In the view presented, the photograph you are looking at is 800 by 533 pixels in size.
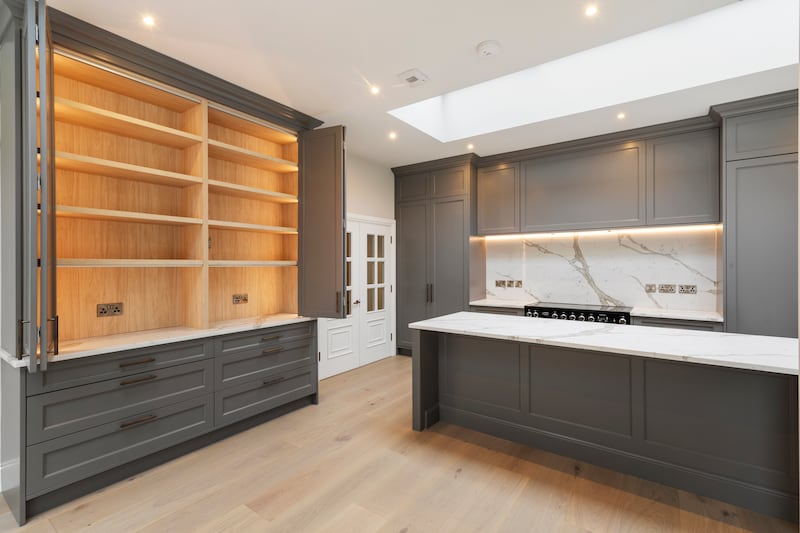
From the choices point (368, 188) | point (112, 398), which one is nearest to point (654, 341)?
point (112, 398)

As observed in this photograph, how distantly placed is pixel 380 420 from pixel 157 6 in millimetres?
3202

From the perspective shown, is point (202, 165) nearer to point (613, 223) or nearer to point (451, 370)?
point (451, 370)

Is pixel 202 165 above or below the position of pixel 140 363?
above

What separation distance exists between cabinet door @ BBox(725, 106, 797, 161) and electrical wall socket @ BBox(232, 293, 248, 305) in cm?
457

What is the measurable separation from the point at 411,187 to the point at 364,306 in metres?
1.83

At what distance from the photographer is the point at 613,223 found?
4.20 m

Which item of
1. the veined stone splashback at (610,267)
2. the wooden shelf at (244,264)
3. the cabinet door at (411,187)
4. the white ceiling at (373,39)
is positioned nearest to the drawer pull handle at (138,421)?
the wooden shelf at (244,264)

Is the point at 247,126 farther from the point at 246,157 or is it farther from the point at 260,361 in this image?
the point at 260,361

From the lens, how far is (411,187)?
5.43 metres

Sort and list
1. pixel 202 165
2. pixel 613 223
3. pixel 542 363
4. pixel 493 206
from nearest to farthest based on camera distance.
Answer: pixel 542 363 < pixel 202 165 < pixel 613 223 < pixel 493 206

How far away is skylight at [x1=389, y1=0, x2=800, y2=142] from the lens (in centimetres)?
282

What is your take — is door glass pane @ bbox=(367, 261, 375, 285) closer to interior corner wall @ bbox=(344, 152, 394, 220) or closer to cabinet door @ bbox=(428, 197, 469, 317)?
interior corner wall @ bbox=(344, 152, 394, 220)

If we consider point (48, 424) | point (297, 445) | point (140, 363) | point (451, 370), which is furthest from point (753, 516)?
point (48, 424)

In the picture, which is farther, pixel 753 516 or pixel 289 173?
pixel 289 173
